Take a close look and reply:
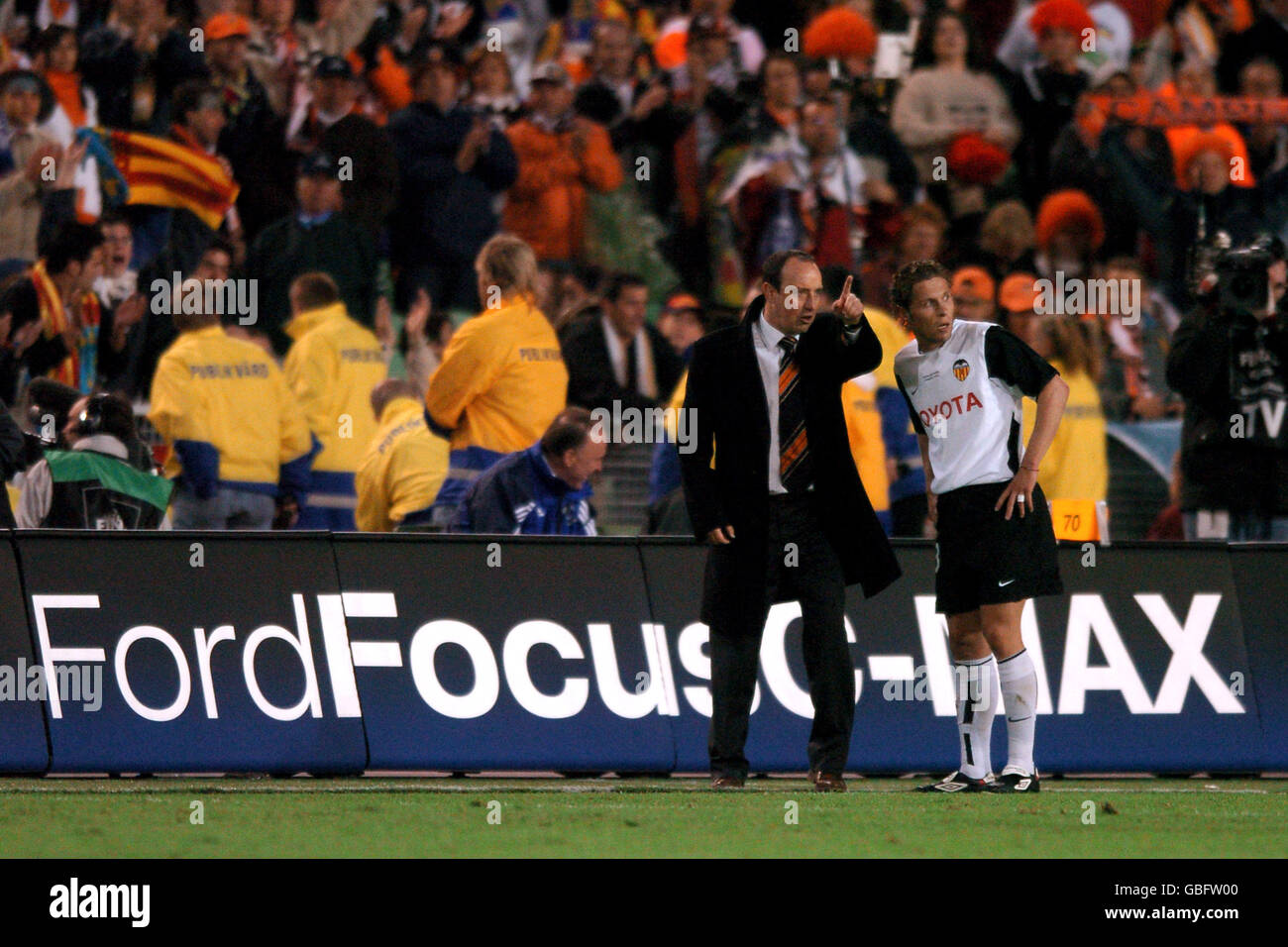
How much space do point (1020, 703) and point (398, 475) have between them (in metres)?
4.66

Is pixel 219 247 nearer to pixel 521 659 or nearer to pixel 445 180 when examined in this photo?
pixel 445 180

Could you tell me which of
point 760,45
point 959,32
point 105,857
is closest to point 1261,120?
point 959,32

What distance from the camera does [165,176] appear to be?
14.5 m

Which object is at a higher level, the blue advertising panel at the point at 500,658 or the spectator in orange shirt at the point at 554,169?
the spectator in orange shirt at the point at 554,169

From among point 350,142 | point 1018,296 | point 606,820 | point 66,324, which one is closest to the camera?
point 606,820

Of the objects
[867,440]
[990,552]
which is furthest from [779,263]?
[867,440]

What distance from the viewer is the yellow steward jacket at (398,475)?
12.2 m

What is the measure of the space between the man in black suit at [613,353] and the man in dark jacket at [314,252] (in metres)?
1.58

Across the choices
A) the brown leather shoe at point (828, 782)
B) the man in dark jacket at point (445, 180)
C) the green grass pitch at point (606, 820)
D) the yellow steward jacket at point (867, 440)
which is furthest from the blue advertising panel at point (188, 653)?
the man in dark jacket at point (445, 180)

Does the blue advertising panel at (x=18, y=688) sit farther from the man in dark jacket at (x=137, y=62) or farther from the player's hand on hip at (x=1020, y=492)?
the man in dark jacket at (x=137, y=62)

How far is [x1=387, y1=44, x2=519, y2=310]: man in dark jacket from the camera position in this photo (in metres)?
15.0

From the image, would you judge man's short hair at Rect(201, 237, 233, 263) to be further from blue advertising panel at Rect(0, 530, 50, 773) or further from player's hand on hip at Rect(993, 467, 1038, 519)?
player's hand on hip at Rect(993, 467, 1038, 519)

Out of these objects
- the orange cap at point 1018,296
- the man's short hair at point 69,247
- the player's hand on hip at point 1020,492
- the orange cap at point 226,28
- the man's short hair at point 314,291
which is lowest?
the player's hand on hip at point 1020,492

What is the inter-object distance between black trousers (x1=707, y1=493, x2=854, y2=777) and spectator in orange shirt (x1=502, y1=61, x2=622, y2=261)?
6.95 metres
